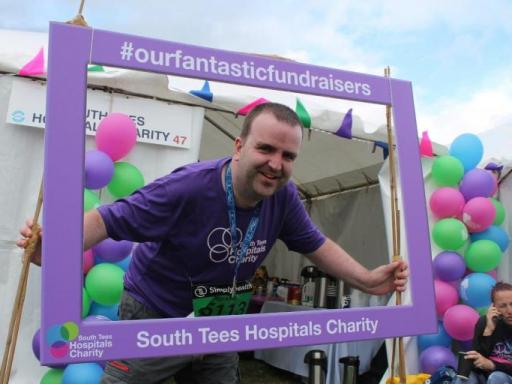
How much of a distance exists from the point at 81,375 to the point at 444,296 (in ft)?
8.13

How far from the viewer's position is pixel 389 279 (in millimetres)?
1590

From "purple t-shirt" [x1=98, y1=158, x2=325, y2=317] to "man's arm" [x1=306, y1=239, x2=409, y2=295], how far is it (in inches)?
8.8

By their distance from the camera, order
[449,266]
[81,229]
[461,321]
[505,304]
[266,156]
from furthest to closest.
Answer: [449,266]
[461,321]
[505,304]
[266,156]
[81,229]

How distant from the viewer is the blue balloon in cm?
387

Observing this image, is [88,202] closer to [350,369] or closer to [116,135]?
[116,135]

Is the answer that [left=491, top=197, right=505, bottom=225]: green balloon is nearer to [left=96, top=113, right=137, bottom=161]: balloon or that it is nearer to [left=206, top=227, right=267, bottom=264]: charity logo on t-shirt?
[left=96, top=113, right=137, bottom=161]: balloon

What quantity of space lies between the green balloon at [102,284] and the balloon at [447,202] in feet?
7.71

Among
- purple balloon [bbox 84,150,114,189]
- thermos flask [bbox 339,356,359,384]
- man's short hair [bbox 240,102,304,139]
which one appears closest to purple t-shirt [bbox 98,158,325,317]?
man's short hair [bbox 240,102,304,139]

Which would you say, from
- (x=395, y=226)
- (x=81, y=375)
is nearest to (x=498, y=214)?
(x=395, y=226)

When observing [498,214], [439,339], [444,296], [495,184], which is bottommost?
[439,339]

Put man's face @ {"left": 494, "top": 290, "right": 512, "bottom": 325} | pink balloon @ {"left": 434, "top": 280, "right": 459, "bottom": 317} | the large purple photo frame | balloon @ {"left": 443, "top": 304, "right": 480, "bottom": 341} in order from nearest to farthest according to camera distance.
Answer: the large purple photo frame < man's face @ {"left": 494, "top": 290, "right": 512, "bottom": 325} < balloon @ {"left": 443, "top": 304, "right": 480, "bottom": 341} < pink balloon @ {"left": 434, "top": 280, "right": 459, "bottom": 317}

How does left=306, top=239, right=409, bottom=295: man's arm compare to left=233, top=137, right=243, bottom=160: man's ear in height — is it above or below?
below

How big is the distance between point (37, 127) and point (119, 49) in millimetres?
1966

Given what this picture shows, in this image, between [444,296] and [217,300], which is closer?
[217,300]
